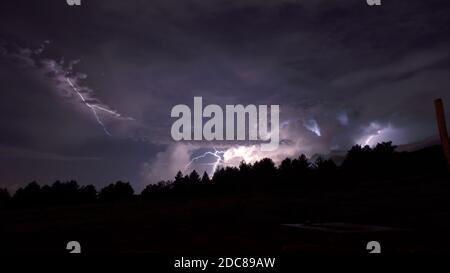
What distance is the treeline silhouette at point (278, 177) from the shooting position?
46719 mm

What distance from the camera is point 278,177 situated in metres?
55.8

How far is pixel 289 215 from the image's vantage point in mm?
18078

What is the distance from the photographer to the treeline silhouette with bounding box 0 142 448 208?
1839 inches

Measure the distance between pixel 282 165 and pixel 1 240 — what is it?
5712 cm

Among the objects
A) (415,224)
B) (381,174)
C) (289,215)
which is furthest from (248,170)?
(415,224)

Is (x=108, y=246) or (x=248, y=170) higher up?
(x=248, y=170)

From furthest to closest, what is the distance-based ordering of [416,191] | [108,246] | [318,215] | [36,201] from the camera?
[36,201] → [416,191] → [318,215] → [108,246]

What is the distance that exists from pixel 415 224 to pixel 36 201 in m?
61.6
